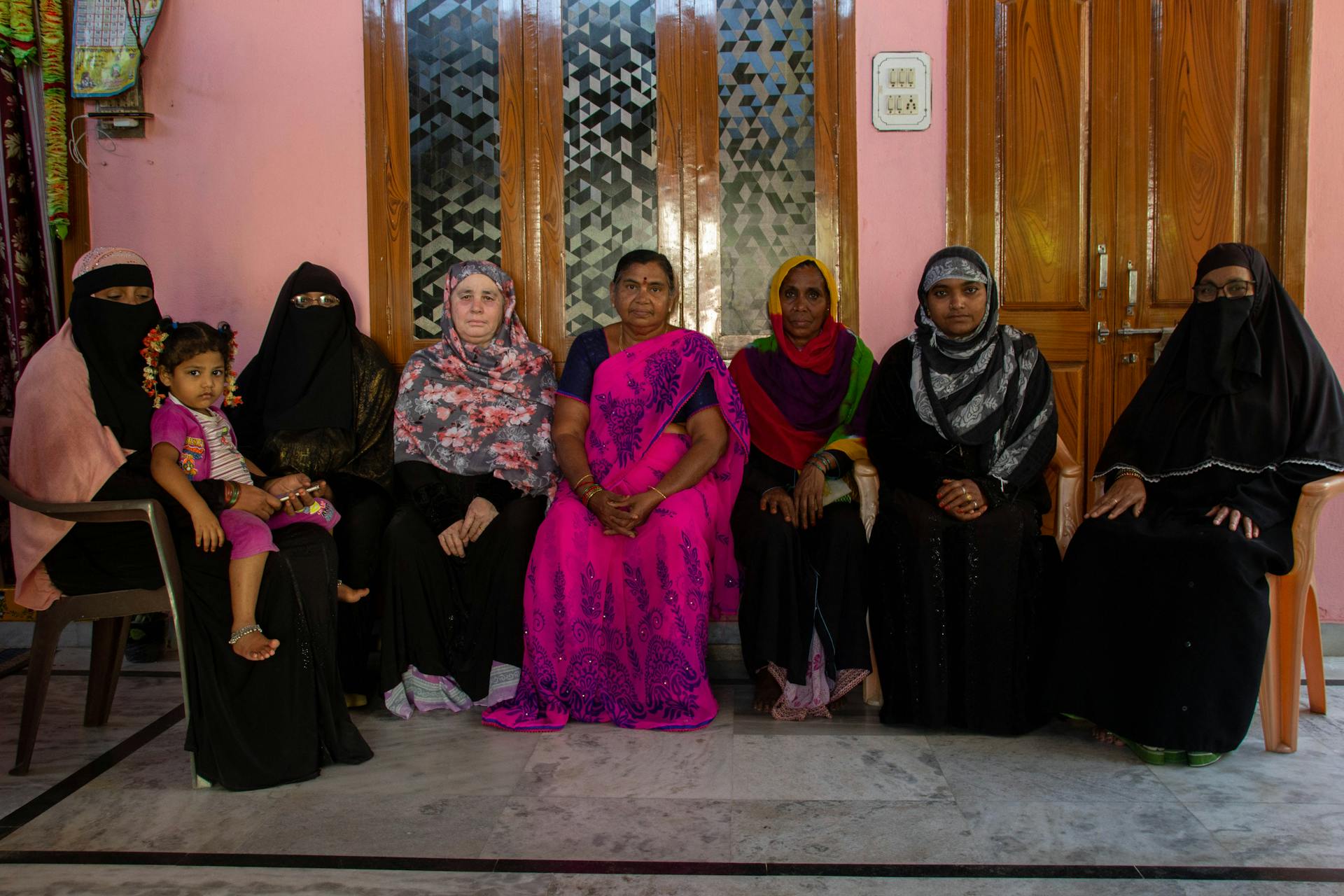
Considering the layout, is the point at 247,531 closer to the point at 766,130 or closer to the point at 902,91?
the point at 766,130

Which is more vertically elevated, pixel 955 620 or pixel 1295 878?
pixel 955 620

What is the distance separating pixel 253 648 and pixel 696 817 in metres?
1.01

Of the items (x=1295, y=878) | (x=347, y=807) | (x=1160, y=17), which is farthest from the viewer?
(x=1160, y=17)

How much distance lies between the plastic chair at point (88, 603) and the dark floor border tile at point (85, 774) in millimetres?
129

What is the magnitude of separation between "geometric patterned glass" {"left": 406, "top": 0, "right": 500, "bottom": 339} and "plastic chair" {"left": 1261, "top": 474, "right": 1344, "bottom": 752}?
245 centimetres

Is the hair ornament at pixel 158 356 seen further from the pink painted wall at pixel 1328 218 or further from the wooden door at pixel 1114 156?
the pink painted wall at pixel 1328 218

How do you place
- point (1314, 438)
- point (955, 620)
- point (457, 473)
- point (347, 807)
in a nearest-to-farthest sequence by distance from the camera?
point (347, 807) < point (1314, 438) < point (955, 620) < point (457, 473)

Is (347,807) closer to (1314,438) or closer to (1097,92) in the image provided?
(1314,438)

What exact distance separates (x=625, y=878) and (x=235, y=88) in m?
2.88

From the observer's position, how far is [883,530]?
2549 millimetres

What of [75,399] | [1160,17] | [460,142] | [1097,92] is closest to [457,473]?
[75,399]

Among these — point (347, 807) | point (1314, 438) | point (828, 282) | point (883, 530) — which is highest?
point (828, 282)

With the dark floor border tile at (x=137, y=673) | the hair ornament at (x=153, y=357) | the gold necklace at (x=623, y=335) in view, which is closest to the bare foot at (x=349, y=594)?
the hair ornament at (x=153, y=357)

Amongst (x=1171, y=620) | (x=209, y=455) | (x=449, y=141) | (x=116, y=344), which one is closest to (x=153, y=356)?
(x=116, y=344)
